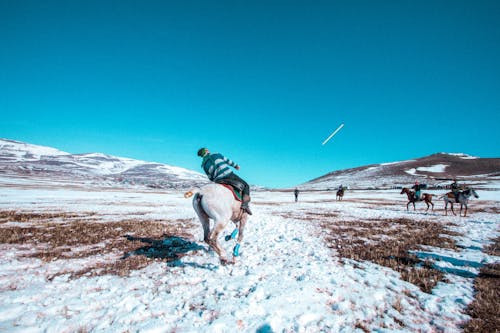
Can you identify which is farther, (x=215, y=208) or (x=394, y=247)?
(x=394, y=247)

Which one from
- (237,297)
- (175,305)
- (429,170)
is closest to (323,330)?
(237,297)

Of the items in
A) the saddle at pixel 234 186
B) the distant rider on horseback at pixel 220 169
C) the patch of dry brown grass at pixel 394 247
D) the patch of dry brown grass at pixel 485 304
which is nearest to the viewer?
the patch of dry brown grass at pixel 485 304

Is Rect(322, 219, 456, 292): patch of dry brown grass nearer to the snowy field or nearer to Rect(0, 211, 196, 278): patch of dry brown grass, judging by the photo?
the snowy field

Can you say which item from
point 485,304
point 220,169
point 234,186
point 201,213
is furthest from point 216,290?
point 485,304

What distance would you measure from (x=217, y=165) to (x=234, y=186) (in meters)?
0.94

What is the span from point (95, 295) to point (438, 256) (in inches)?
389

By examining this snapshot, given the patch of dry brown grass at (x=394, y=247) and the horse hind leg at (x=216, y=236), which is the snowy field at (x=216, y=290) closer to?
the patch of dry brown grass at (x=394, y=247)

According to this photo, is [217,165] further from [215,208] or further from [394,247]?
[394,247]

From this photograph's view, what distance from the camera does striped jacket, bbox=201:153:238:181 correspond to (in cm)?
752

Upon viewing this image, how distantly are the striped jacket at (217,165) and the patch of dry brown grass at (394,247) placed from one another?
192 inches

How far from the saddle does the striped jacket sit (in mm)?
306

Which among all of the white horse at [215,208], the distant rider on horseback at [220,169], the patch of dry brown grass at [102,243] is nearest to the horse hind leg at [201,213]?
the white horse at [215,208]

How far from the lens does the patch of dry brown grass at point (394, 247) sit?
19.2 ft

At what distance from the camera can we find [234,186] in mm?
7242
